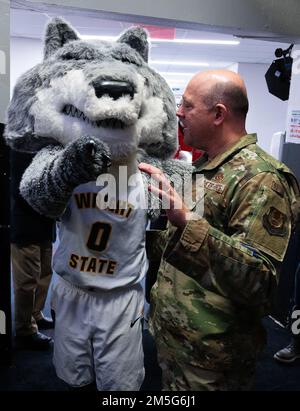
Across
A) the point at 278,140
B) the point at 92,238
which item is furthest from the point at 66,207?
the point at 278,140

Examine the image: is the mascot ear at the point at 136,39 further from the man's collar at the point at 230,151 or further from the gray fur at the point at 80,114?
the man's collar at the point at 230,151

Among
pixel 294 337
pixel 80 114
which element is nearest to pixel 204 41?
pixel 294 337

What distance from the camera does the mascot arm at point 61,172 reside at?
96 centimetres

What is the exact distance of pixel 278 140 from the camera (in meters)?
3.16

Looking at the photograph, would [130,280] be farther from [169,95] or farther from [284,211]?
[169,95]

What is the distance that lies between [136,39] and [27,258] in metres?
1.37

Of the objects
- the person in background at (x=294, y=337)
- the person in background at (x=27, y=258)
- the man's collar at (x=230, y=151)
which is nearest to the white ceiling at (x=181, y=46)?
the person in background at (x=27, y=258)

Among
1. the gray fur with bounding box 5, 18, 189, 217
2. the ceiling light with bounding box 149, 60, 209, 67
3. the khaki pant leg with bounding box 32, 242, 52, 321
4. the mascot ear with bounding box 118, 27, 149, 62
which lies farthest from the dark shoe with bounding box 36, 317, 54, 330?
the ceiling light with bounding box 149, 60, 209, 67

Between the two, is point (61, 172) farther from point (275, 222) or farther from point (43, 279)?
point (43, 279)

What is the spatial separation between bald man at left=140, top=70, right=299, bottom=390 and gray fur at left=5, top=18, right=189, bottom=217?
119 millimetres

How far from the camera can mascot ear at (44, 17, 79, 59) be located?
A: 1221 millimetres

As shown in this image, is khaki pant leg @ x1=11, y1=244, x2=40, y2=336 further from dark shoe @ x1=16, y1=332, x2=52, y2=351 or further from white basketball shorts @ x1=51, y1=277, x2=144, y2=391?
white basketball shorts @ x1=51, y1=277, x2=144, y2=391

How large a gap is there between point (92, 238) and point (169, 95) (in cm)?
55

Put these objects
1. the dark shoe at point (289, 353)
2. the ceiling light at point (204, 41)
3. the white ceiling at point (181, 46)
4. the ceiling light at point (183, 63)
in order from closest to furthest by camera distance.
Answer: the dark shoe at point (289, 353), the white ceiling at point (181, 46), the ceiling light at point (204, 41), the ceiling light at point (183, 63)
